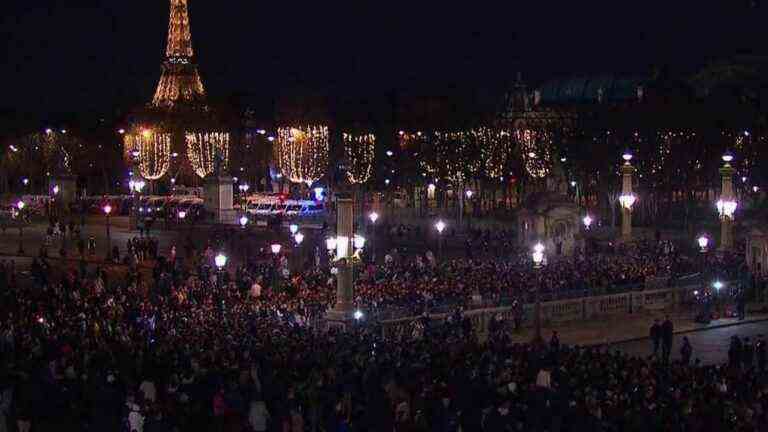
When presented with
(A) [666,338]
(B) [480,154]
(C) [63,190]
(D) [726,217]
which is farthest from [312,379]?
(B) [480,154]

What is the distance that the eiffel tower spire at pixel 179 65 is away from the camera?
114312 mm

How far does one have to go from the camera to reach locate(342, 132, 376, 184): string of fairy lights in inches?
3241

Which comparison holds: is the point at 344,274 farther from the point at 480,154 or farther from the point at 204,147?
the point at 204,147

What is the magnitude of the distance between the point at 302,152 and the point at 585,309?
187 feet

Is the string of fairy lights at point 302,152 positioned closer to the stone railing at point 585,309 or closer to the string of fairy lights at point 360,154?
the string of fairy lights at point 360,154

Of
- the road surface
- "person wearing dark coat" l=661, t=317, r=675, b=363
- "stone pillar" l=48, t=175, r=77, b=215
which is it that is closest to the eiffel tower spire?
"stone pillar" l=48, t=175, r=77, b=215

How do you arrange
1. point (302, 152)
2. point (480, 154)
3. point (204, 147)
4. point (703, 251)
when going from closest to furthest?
1. point (703, 251)
2. point (480, 154)
3. point (302, 152)
4. point (204, 147)

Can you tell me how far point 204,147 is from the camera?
97.8 metres

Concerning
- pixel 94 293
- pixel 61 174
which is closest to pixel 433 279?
pixel 94 293

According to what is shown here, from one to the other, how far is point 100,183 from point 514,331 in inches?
3147

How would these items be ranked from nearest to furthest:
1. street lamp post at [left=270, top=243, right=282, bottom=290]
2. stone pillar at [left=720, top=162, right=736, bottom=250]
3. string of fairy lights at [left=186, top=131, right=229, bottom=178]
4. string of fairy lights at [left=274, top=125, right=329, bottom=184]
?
street lamp post at [left=270, top=243, right=282, bottom=290] < stone pillar at [left=720, top=162, right=736, bottom=250] < string of fairy lights at [left=274, top=125, right=329, bottom=184] < string of fairy lights at [left=186, top=131, right=229, bottom=178]

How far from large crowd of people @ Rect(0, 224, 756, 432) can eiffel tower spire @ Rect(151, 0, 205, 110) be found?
276 ft

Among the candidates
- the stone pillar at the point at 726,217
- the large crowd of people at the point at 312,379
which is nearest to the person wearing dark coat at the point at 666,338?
the large crowd of people at the point at 312,379

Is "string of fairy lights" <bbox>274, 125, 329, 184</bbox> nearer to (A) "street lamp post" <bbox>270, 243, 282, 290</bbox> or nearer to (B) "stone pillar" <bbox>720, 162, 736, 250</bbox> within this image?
(A) "street lamp post" <bbox>270, 243, 282, 290</bbox>
